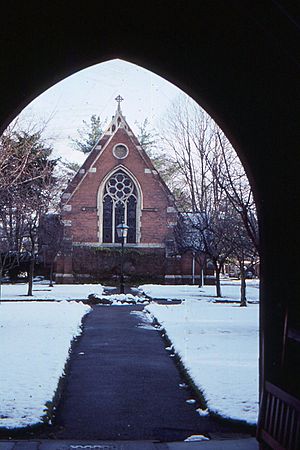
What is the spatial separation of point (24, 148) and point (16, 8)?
536 inches

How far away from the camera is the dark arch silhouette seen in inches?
212

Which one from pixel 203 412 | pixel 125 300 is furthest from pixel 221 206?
pixel 203 412

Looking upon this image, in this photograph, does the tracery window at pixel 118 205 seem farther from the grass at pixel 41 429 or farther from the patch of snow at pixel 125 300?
the grass at pixel 41 429

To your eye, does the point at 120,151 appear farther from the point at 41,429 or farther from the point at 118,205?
the point at 41,429

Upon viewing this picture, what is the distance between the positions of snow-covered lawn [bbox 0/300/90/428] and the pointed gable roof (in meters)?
20.5

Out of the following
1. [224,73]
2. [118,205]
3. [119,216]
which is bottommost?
[224,73]

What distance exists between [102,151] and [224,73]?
3679 cm

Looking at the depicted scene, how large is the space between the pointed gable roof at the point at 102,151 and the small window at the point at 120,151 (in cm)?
67

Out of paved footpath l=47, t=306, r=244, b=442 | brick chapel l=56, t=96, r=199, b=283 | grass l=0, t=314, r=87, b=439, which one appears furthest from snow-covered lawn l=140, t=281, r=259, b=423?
brick chapel l=56, t=96, r=199, b=283

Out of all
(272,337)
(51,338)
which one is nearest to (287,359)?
(272,337)

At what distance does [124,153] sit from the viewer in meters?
42.6

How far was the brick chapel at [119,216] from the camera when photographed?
40844 millimetres

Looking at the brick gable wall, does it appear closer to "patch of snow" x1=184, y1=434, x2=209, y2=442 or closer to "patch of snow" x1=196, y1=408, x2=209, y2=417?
"patch of snow" x1=196, y1=408, x2=209, y2=417

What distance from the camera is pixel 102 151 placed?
4234cm
